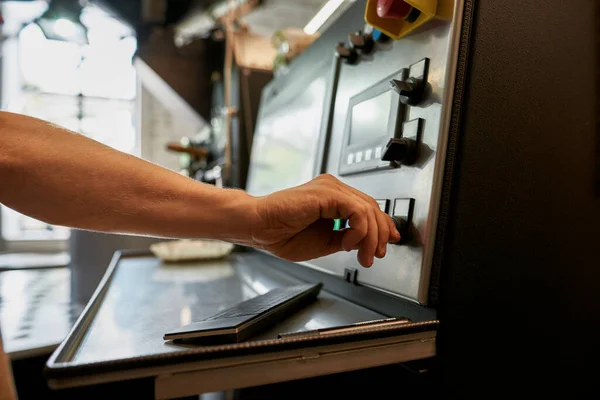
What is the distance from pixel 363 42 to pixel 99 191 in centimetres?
53

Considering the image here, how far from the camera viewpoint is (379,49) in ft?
2.32

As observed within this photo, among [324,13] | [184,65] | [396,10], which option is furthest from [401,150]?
[184,65]

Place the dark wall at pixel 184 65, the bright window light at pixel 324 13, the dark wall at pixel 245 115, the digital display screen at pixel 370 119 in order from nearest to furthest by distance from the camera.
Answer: the digital display screen at pixel 370 119 < the bright window light at pixel 324 13 < the dark wall at pixel 245 115 < the dark wall at pixel 184 65

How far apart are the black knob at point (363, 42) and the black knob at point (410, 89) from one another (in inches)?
7.7

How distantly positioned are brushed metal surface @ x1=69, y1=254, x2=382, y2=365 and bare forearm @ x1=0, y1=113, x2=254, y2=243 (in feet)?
0.43

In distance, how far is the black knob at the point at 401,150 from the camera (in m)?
0.55

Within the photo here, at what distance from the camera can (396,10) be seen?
0.58 meters

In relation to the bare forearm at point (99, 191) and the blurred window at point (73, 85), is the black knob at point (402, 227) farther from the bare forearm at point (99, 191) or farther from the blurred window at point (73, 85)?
the blurred window at point (73, 85)

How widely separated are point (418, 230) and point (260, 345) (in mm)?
262

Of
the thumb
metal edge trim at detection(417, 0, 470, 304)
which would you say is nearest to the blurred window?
the thumb

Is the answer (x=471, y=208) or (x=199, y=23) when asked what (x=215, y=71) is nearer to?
(x=199, y=23)

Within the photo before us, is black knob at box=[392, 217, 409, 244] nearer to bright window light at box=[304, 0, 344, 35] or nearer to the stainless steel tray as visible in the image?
the stainless steel tray

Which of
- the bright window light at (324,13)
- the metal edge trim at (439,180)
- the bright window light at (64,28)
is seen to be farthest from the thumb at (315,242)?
the bright window light at (64,28)

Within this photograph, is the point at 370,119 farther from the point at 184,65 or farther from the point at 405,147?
the point at 184,65
